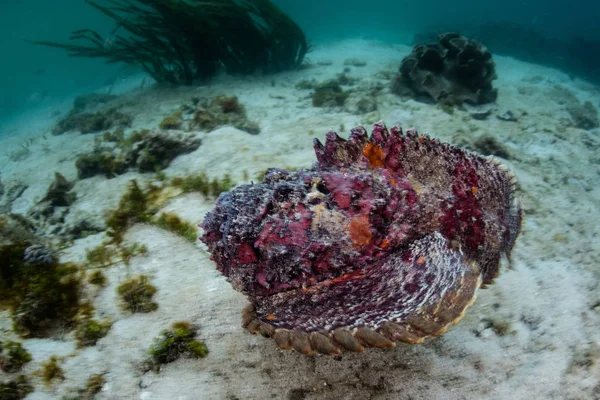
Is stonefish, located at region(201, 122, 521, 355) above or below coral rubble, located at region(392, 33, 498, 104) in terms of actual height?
below

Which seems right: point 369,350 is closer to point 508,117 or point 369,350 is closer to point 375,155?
point 375,155

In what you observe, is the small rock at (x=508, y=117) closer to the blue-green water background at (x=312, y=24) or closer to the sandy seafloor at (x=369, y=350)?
the sandy seafloor at (x=369, y=350)

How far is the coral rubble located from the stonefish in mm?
6293

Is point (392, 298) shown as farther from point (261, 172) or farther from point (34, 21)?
point (34, 21)

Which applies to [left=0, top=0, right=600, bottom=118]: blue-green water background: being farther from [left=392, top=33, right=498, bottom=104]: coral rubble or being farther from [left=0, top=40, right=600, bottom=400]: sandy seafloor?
[left=0, top=40, right=600, bottom=400]: sandy seafloor

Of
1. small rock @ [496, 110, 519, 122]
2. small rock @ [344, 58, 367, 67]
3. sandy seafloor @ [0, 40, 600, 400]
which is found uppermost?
small rock @ [344, 58, 367, 67]

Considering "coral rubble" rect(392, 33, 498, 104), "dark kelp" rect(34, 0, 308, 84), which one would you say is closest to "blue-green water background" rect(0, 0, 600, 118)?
"dark kelp" rect(34, 0, 308, 84)

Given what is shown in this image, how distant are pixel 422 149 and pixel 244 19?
1035 cm

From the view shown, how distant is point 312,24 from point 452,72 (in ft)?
126

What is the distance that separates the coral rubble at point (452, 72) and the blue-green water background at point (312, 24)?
15115 mm

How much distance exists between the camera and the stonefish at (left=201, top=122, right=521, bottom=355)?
1448 millimetres

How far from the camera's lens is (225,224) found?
5.38 ft

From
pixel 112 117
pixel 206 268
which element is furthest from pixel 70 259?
pixel 112 117

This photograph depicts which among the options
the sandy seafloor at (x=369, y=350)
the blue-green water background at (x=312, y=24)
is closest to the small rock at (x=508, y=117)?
the sandy seafloor at (x=369, y=350)
